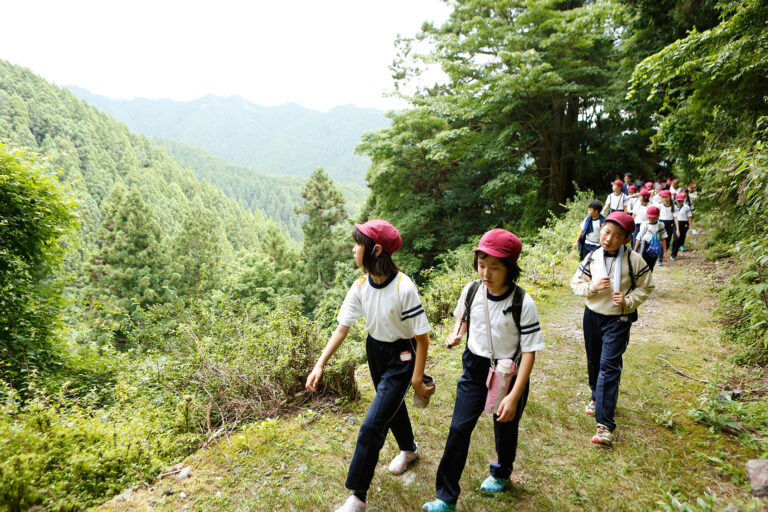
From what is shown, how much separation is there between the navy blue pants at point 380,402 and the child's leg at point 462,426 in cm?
38

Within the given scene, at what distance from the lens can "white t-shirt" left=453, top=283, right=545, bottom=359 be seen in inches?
86.7

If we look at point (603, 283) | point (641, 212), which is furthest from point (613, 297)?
point (641, 212)

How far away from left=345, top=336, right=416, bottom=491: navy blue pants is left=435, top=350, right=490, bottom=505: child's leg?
0.38 meters

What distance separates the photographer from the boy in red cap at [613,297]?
2.98m

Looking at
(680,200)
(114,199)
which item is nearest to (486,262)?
(680,200)

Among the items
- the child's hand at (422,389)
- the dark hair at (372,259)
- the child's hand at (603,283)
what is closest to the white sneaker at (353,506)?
the child's hand at (422,389)

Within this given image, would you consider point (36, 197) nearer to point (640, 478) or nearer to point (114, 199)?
point (640, 478)

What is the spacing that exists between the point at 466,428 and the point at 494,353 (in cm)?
51

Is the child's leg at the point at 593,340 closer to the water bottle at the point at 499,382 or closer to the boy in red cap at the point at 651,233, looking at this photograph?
the water bottle at the point at 499,382

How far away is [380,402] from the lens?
2391 millimetres

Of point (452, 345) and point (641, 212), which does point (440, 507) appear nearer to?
point (452, 345)

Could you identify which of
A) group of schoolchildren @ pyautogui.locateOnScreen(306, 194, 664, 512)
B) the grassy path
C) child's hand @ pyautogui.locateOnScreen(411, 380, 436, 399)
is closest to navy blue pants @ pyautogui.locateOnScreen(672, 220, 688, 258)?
the grassy path

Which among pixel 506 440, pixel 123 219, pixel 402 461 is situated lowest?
pixel 123 219

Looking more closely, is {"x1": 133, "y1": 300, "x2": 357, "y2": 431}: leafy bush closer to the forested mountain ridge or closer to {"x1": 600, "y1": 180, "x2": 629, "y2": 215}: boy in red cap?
the forested mountain ridge
